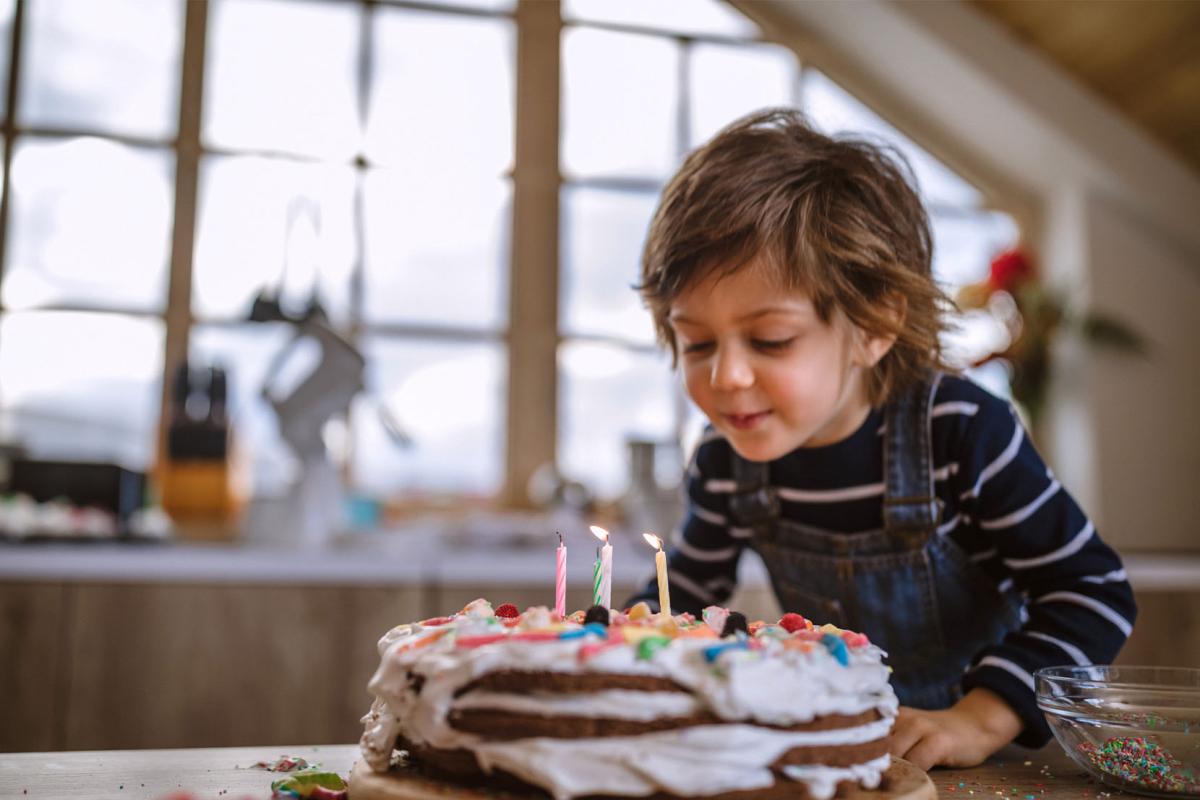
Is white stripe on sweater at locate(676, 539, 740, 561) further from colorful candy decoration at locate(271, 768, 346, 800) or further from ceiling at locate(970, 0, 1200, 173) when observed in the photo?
ceiling at locate(970, 0, 1200, 173)

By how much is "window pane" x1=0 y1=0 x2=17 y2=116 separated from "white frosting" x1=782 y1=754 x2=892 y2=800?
2.86 meters

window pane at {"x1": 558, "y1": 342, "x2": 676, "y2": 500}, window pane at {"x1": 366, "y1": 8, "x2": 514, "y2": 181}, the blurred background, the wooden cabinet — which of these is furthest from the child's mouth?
window pane at {"x1": 366, "y1": 8, "x2": 514, "y2": 181}

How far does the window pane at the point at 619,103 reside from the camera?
123 inches

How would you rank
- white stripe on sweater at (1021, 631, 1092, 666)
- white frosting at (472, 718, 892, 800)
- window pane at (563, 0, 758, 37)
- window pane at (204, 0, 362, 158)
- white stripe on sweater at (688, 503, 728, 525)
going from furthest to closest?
1. window pane at (563, 0, 758, 37)
2. window pane at (204, 0, 362, 158)
3. white stripe on sweater at (688, 503, 728, 525)
4. white stripe on sweater at (1021, 631, 1092, 666)
5. white frosting at (472, 718, 892, 800)

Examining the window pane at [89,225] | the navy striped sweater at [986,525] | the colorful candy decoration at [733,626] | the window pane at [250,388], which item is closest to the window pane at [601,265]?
the window pane at [250,388]

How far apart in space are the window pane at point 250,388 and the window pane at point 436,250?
32 cm

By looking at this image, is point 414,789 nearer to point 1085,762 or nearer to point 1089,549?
point 1085,762

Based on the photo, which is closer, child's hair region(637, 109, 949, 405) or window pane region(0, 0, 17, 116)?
child's hair region(637, 109, 949, 405)

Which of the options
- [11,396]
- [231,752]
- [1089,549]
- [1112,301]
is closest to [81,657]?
[11,396]

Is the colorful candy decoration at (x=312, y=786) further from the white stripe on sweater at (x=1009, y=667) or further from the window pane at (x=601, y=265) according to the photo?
the window pane at (x=601, y=265)

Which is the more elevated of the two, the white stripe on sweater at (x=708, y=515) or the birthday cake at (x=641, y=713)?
the white stripe on sweater at (x=708, y=515)

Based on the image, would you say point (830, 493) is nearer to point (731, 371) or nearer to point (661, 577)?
point (731, 371)

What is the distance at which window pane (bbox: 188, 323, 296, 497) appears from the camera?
277cm

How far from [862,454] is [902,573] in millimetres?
147
